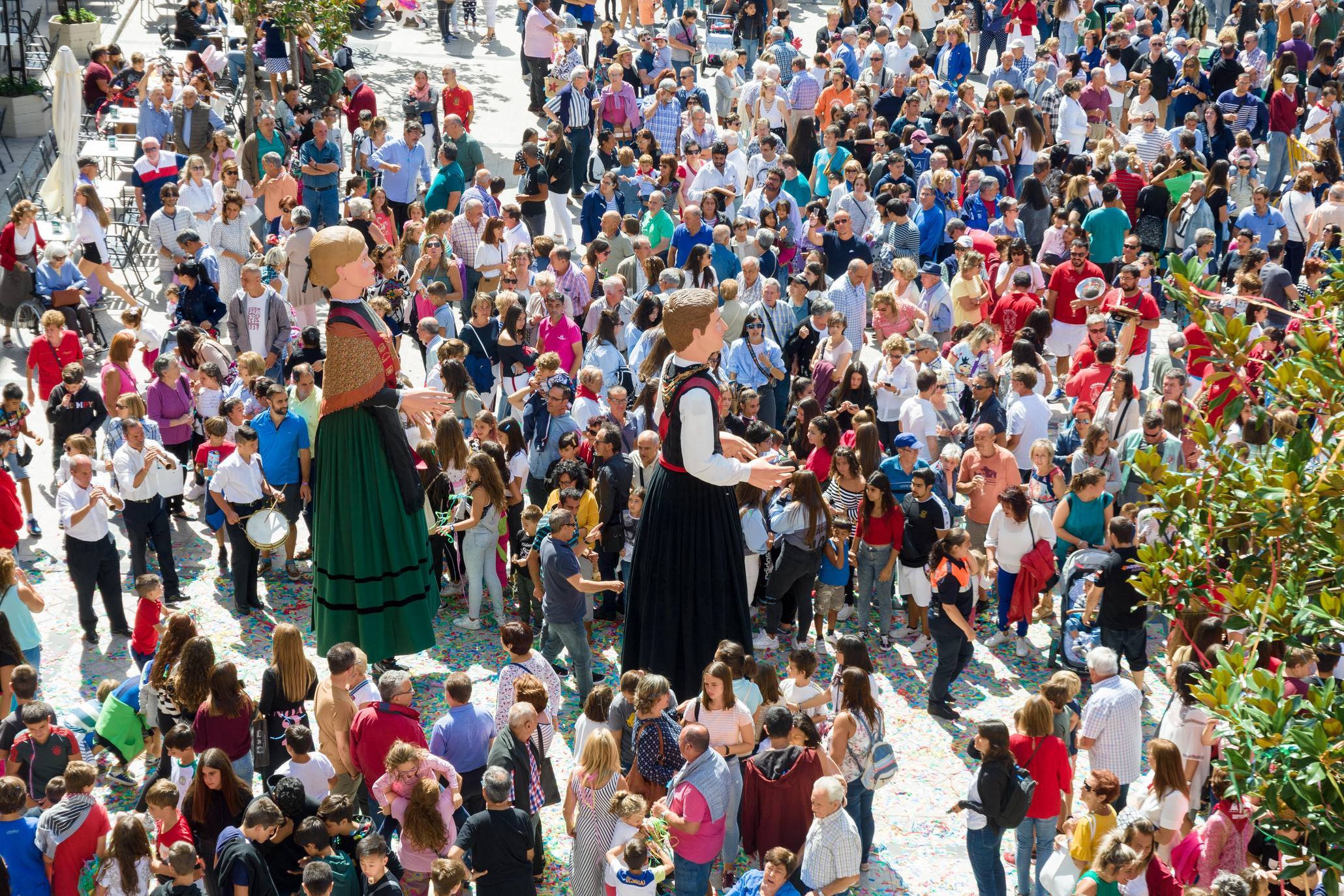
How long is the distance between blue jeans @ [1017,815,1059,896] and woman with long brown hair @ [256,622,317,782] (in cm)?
392

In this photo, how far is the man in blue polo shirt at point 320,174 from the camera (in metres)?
15.9

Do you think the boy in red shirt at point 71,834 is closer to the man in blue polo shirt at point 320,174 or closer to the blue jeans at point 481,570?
the blue jeans at point 481,570

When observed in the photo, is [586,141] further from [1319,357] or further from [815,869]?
[1319,357]

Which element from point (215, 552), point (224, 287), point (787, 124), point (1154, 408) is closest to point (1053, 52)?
point (787, 124)

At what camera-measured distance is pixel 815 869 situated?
22.2 ft

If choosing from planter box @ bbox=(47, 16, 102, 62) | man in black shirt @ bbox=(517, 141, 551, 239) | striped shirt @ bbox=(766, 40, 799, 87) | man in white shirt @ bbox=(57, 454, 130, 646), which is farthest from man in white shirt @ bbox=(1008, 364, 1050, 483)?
planter box @ bbox=(47, 16, 102, 62)

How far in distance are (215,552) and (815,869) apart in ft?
21.0

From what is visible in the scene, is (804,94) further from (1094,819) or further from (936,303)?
(1094,819)

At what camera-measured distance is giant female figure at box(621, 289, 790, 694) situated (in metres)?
6.73

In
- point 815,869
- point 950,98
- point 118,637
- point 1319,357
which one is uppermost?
point 1319,357

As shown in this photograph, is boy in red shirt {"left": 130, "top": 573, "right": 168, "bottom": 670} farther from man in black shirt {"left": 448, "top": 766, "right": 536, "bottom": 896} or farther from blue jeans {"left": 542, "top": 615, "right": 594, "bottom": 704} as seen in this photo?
man in black shirt {"left": 448, "top": 766, "right": 536, "bottom": 896}

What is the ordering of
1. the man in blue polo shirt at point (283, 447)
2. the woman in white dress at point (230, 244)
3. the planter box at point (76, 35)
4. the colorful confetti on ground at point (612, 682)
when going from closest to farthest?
the colorful confetti on ground at point (612, 682), the man in blue polo shirt at point (283, 447), the woman in white dress at point (230, 244), the planter box at point (76, 35)

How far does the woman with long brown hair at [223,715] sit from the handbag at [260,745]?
0.11m

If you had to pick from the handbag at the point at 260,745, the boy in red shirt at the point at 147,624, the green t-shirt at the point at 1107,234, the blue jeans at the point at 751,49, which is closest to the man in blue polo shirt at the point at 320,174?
the boy in red shirt at the point at 147,624
